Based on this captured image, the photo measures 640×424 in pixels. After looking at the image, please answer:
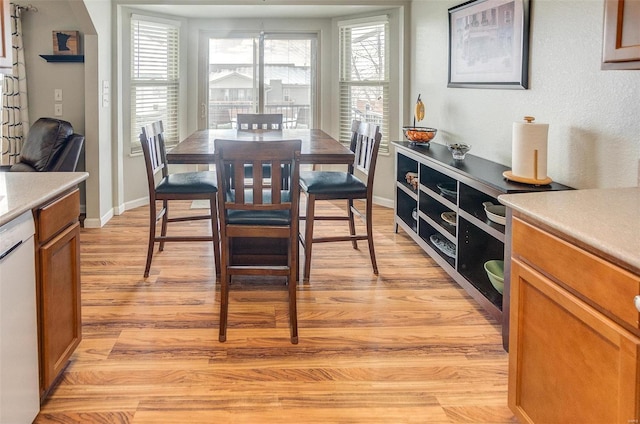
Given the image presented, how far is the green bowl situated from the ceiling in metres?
3.36

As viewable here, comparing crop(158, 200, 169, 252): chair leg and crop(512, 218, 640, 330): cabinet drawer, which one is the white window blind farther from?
crop(512, 218, 640, 330): cabinet drawer

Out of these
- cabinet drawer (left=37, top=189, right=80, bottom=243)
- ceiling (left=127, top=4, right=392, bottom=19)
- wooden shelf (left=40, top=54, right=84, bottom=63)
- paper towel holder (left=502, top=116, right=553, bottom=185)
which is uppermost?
ceiling (left=127, top=4, right=392, bottom=19)

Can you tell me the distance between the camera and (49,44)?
489cm

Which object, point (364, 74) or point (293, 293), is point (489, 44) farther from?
point (364, 74)

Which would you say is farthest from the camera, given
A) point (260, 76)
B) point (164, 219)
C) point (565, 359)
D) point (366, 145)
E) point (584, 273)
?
point (260, 76)

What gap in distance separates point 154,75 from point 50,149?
5.69ft

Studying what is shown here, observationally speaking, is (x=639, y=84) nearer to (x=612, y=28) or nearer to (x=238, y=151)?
(x=612, y=28)

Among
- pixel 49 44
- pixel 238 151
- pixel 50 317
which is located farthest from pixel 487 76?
pixel 49 44

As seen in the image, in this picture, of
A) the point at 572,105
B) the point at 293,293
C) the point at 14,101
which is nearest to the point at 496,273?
the point at 572,105

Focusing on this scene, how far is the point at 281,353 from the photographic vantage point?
8.18 ft

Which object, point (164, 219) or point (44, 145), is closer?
point (164, 219)

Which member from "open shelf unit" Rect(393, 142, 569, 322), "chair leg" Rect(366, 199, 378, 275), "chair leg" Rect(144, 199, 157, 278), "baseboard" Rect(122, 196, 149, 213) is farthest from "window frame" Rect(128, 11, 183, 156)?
"chair leg" Rect(366, 199, 378, 275)

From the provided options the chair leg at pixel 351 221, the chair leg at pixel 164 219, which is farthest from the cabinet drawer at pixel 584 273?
the chair leg at pixel 164 219

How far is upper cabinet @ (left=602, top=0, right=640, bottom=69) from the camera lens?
1.56 meters
